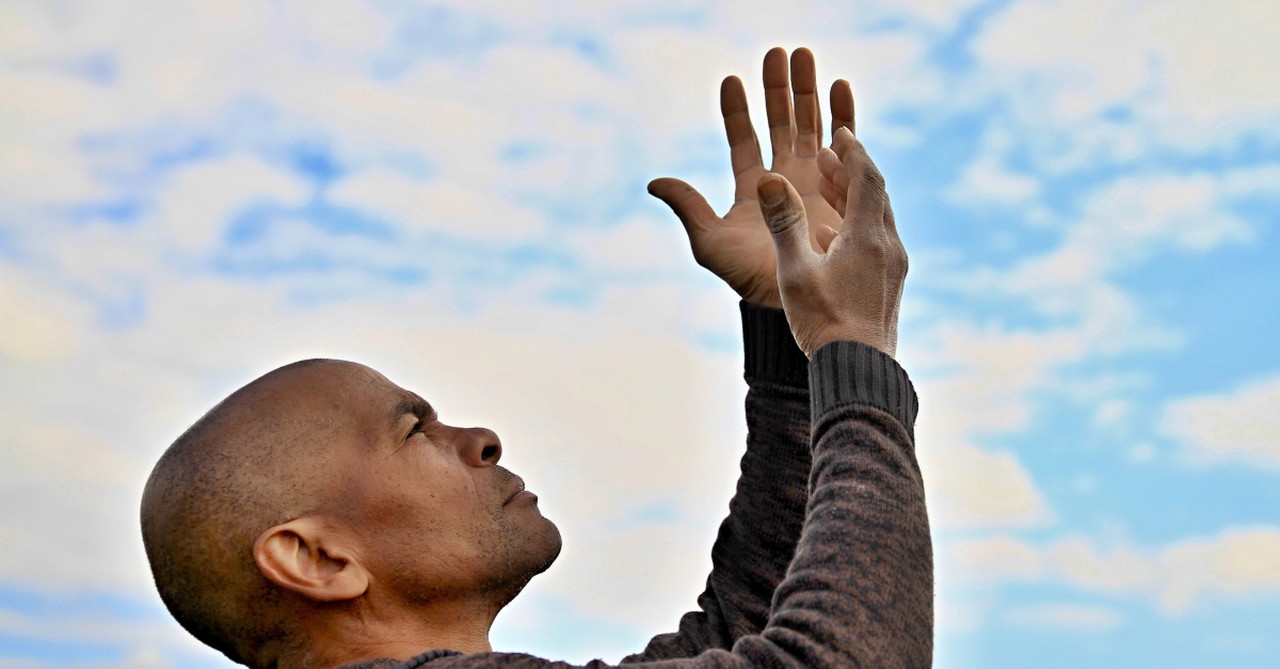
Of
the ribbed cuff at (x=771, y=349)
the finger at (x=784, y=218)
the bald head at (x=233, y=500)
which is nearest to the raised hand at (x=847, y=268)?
the finger at (x=784, y=218)

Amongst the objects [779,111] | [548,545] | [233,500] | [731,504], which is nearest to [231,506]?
[233,500]

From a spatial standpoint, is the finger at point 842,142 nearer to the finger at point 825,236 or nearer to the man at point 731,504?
the man at point 731,504

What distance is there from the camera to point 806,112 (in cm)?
447

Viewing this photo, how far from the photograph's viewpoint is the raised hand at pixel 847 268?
10.8ft

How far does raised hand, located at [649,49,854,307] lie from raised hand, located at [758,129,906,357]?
63 centimetres

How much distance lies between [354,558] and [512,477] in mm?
527

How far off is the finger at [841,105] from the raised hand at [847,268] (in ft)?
3.27

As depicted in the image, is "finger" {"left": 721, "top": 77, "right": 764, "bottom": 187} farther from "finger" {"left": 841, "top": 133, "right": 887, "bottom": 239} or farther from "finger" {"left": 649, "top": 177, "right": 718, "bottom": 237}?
"finger" {"left": 841, "top": 133, "right": 887, "bottom": 239}

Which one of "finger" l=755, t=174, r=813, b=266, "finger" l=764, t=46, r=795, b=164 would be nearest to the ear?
"finger" l=755, t=174, r=813, b=266

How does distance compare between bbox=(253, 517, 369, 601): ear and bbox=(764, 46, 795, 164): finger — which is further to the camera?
bbox=(764, 46, 795, 164): finger

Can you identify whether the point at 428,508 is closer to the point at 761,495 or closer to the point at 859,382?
the point at 761,495

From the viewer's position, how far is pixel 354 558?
3.65 metres

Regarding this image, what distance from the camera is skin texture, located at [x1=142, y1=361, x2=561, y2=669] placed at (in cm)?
362

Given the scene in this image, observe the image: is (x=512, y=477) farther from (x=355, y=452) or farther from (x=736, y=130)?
(x=736, y=130)
